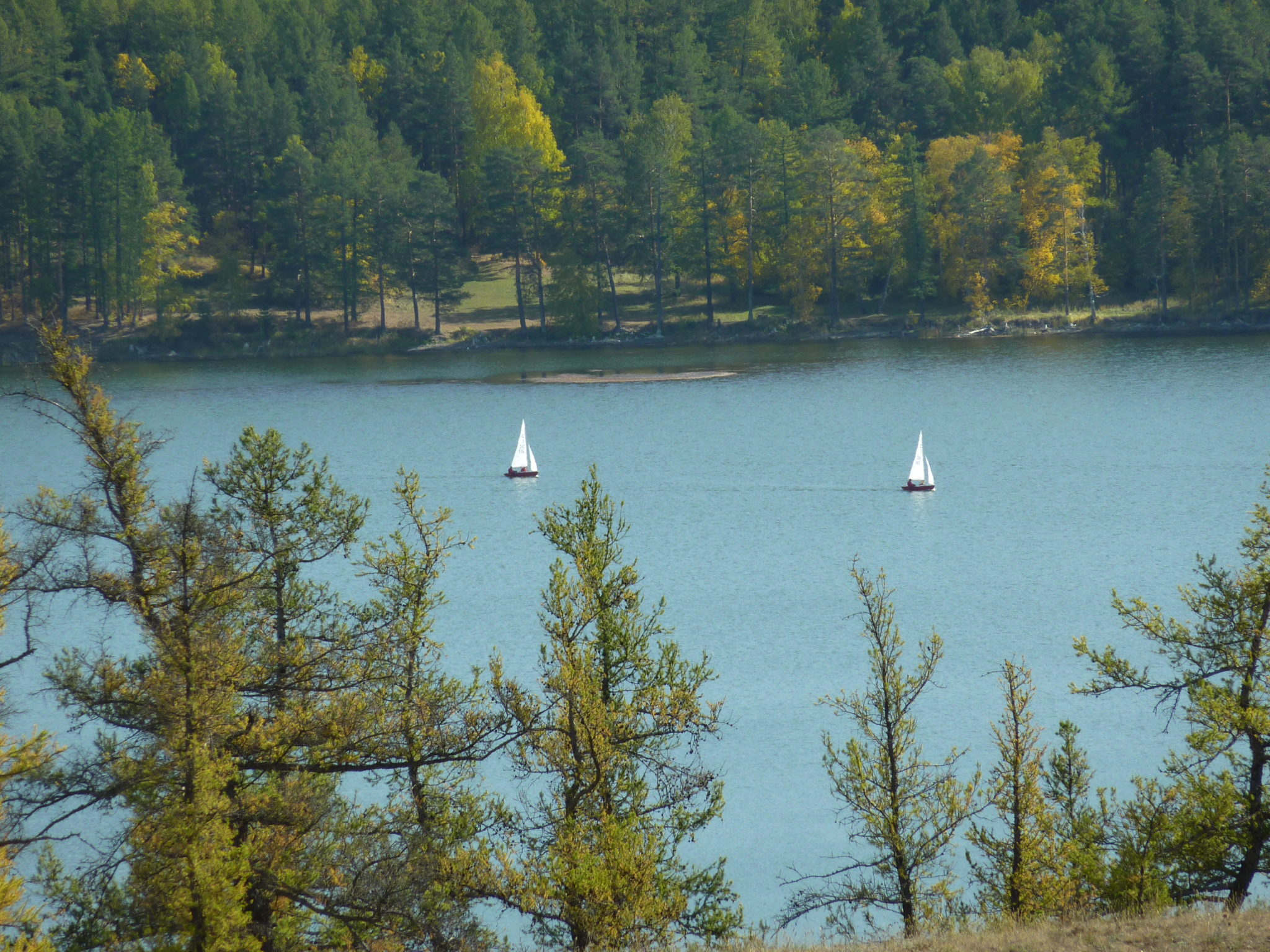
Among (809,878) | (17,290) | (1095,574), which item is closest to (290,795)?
(809,878)

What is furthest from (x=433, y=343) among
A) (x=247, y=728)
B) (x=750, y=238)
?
(x=247, y=728)

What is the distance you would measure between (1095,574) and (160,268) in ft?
259

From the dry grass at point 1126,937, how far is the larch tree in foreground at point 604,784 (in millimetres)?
2273

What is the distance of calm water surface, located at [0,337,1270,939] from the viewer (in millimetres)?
27781

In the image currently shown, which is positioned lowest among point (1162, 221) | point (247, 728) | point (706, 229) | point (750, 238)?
point (247, 728)

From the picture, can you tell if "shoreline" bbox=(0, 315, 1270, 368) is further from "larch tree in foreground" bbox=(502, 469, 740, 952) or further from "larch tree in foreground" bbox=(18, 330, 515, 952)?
"larch tree in foreground" bbox=(18, 330, 515, 952)

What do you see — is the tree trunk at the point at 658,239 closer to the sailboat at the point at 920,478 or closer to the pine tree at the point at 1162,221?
the pine tree at the point at 1162,221

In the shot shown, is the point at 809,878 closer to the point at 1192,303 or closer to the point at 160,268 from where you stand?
the point at 1192,303

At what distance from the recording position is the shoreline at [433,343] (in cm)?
9150

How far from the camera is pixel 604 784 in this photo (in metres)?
18.4

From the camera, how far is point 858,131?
349 feet

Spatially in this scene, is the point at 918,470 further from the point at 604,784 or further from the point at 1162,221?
the point at 1162,221

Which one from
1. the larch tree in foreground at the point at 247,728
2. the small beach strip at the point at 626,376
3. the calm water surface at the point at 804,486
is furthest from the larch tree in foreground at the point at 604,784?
the small beach strip at the point at 626,376

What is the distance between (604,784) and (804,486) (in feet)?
103
